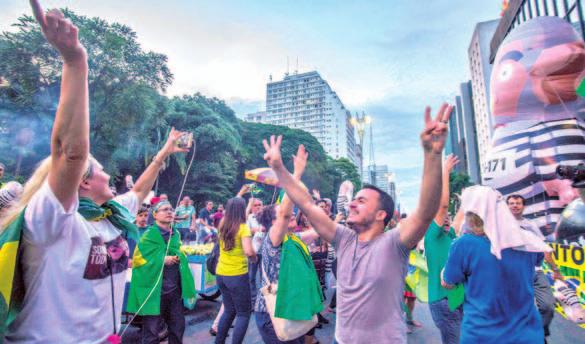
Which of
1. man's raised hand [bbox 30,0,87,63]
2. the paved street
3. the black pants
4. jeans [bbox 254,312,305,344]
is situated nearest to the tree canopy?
the paved street

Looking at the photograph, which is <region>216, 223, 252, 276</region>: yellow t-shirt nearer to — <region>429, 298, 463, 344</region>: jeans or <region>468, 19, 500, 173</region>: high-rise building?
<region>429, 298, 463, 344</region>: jeans

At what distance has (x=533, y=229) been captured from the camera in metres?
3.87

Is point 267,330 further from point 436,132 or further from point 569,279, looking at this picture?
point 569,279

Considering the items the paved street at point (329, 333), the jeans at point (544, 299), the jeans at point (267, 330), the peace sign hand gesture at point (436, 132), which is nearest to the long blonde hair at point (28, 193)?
the peace sign hand gesture at point (436, 132)

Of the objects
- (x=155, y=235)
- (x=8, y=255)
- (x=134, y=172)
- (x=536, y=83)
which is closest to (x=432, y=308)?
(x=155, y=235)

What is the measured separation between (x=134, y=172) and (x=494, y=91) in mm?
21729

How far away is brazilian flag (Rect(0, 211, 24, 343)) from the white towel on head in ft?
9.63

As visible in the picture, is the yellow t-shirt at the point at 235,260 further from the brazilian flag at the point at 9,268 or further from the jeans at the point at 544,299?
the jeans at the point at 544,299

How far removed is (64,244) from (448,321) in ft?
11.6

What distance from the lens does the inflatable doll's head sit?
648cm

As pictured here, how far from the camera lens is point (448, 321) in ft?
11.3

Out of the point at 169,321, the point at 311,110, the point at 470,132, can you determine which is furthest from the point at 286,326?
the point at 311,110

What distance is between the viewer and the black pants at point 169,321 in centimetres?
359

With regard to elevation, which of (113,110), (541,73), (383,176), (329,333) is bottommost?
(329,333)
